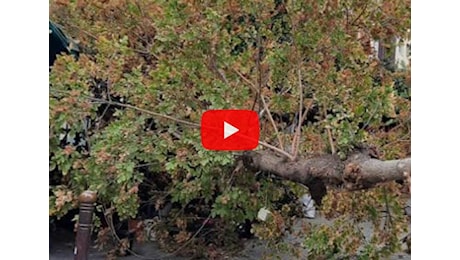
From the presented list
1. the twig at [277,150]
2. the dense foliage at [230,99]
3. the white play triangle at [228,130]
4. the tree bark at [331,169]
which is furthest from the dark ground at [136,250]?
the white play triangle at [228,130]

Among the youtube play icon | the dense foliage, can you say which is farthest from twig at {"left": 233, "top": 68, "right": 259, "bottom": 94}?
the youtube play icon

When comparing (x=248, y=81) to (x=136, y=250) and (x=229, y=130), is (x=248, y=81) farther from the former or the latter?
(x=136, y=250)

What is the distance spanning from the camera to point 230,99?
3.86 m

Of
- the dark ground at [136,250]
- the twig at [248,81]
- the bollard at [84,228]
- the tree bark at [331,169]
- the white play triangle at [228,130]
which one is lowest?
the dark ground at [136,250]

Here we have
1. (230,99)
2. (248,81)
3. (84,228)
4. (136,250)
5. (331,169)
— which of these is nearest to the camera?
(84,228)

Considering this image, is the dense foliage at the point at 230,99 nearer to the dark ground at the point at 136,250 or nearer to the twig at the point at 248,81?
the twig at the point at 248,81

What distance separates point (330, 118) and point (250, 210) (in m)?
1.16

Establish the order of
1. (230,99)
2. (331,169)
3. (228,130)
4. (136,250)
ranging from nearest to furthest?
1. (331,169)
2. (228,130)
3. (230,99)
4. (136,250)

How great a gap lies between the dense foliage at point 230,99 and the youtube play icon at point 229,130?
0.07 metres

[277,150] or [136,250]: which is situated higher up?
[277,150]

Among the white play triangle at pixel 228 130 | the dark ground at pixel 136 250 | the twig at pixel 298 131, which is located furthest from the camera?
the dark ground at pixel 136 250

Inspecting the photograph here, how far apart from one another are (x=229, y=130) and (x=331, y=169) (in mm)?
764

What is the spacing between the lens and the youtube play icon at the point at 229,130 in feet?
12.4

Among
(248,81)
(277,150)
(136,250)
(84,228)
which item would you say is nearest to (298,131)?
(277,150)
